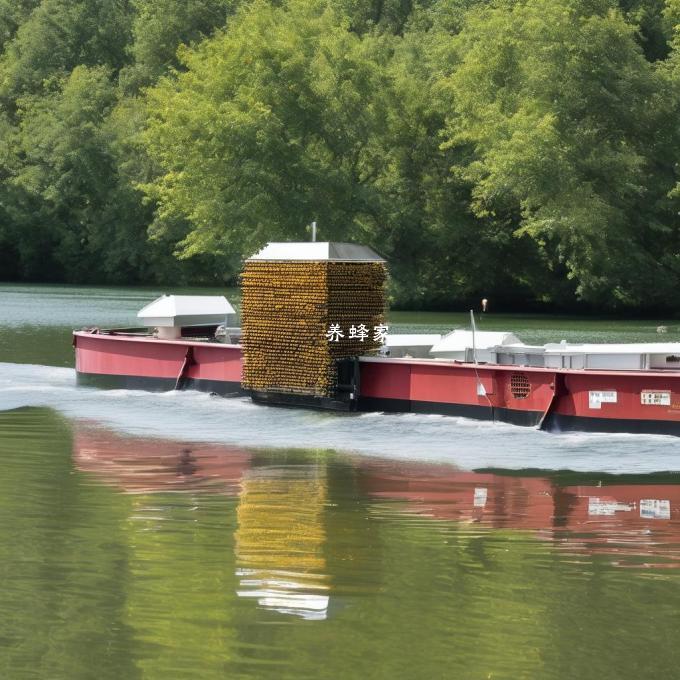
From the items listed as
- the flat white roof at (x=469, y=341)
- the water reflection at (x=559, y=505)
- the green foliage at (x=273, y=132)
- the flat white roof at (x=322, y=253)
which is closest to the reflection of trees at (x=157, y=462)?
the water reflection at (x=559, y=505)

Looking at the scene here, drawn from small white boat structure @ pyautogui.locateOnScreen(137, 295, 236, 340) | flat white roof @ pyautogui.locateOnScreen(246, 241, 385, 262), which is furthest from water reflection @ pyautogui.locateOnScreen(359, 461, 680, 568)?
small white boat structure @ pyautogui.locateOnScreen(137, 295, 236, 340)

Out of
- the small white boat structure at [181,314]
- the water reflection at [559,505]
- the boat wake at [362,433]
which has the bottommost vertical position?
the water reflection at [559,505]

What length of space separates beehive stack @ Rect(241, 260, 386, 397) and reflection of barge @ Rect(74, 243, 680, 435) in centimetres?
2

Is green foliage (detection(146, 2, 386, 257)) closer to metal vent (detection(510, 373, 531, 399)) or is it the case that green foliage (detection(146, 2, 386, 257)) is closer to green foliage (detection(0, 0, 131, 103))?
metal vent (detection(510, 373, 531, 399))

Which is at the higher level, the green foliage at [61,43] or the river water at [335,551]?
the green foliage at [61,43]

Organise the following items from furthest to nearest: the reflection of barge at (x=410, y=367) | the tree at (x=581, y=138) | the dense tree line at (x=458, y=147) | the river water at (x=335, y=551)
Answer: the dense tree line at (x=458, y=147) < the tree at (x=581, y=138) < the reflection of barge at (x=410, y=367) < the river water at (x=335, y=551)

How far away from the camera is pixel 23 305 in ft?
287

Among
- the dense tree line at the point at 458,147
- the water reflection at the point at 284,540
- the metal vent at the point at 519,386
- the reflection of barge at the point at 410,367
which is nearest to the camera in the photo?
the water reflection at the point at 284,540

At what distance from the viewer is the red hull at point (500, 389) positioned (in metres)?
32.9

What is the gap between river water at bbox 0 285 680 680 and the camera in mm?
14250

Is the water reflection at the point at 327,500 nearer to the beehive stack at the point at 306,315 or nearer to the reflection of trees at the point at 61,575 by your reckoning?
the reflection of trees at the point at 61,575

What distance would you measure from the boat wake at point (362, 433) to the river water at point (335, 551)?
146 millimetres

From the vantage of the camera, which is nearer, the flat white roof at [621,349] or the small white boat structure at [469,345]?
the flat white roof at [621,349]

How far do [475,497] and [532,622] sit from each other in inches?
338
